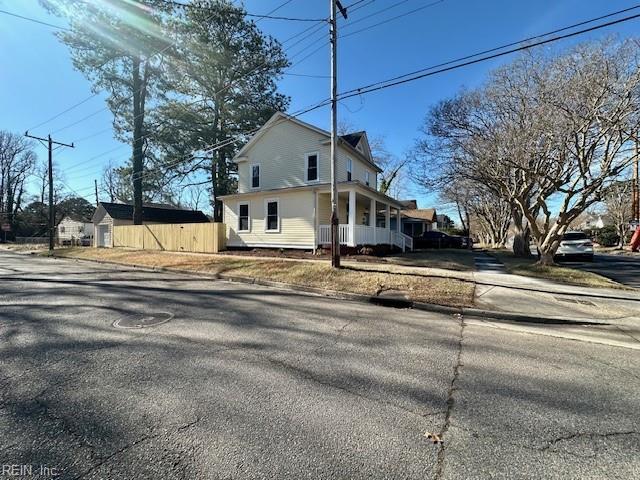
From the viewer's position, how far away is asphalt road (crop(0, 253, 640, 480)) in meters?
2.11

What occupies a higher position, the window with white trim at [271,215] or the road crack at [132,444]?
the window with white trim at [271,215]

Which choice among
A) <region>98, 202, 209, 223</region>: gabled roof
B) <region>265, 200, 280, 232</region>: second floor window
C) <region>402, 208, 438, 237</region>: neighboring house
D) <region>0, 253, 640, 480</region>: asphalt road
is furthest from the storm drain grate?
<region>98, 202, 209, 223</region>: gabled roof

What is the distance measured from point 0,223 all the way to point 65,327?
2441 inches

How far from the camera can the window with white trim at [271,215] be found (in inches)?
696

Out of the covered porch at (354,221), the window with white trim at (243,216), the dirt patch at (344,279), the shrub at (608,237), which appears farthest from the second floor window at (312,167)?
the shrub at (608,237)

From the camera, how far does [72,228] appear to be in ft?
162

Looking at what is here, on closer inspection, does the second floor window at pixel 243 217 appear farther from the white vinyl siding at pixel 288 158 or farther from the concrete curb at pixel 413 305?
the concrete curb at pixel 413 305

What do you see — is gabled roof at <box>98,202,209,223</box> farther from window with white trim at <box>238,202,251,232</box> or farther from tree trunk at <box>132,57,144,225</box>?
window with white trim at <box>238,202,251,232</box>

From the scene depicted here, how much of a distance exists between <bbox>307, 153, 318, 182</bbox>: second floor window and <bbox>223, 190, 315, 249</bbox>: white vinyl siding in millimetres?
1681

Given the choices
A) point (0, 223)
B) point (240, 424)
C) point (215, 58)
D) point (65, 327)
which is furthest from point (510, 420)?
point (0, 223)

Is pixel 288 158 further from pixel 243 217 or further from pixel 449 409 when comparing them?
pixel 449 409

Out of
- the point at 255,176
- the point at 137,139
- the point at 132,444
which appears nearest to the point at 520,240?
the point at 255,176

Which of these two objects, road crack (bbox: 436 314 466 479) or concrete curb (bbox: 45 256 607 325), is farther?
concrete curb (bbox: 45 256 607 325)

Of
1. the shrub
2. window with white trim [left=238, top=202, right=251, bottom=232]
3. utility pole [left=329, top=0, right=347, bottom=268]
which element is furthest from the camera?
the shrub
